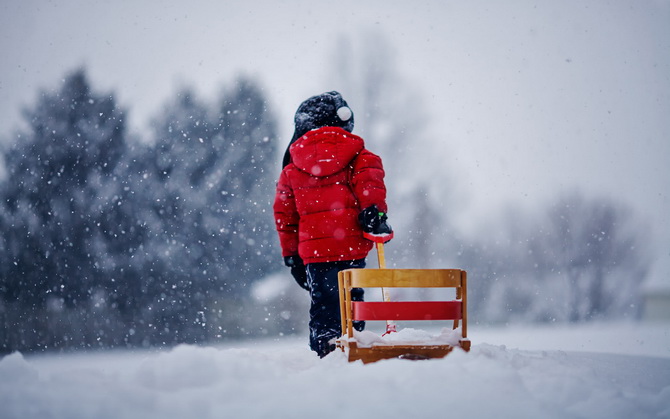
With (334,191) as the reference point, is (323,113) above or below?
above

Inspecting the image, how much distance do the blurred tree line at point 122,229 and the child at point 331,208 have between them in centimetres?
616

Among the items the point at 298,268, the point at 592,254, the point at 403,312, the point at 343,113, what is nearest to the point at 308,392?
the point at 403,312

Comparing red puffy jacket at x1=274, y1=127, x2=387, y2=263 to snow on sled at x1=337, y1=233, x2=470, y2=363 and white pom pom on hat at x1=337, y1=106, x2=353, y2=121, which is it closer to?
white pom pom on hat at x1=337, y1=106, x2=353, y2=121

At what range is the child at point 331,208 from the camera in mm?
3529

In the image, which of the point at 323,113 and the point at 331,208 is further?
the point at 323,113

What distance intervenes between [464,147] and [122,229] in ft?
27.7

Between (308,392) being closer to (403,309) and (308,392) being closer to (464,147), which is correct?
(403,309)

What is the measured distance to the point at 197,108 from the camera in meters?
11.0

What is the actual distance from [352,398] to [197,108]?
10033 millimetres

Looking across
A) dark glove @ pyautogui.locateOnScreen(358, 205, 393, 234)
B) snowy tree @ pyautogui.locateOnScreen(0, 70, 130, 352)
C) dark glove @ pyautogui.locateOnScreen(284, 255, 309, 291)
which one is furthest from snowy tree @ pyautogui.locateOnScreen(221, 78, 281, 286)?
dark glove @ pyautogui.locateOnScreen(358, 205, 393, 234)

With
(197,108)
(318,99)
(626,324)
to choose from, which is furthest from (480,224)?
(318,99)

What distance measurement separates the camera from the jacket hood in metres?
3.56

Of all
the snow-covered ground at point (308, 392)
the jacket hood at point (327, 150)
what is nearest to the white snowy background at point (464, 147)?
the snow-covered ground at point (308, 392)

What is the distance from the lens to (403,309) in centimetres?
269
